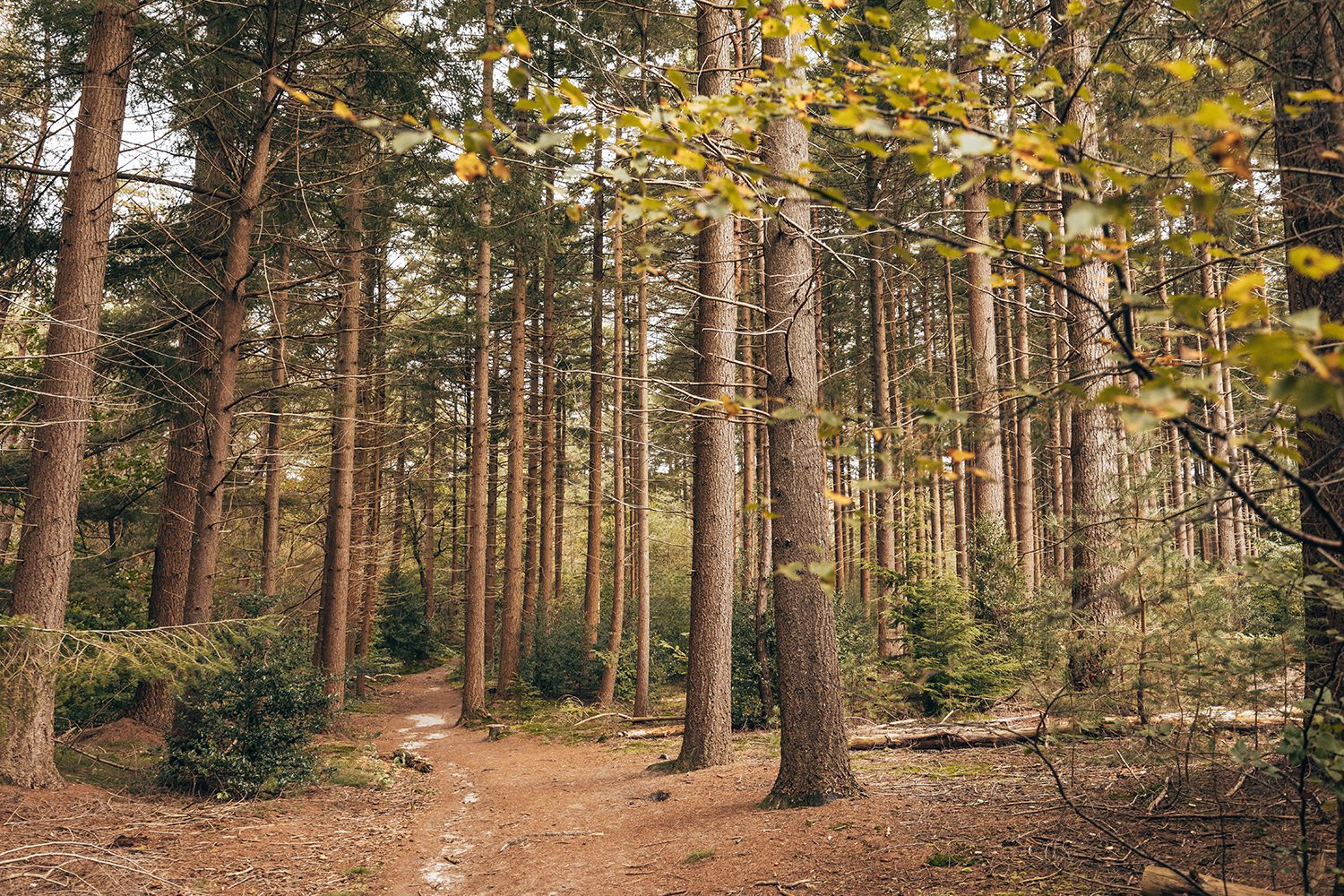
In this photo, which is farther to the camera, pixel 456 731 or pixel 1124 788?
pixel 456 731

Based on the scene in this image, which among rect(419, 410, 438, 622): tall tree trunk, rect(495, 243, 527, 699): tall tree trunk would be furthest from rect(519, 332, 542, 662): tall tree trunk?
rect(495, 243, 527, 699): tall tree trunk

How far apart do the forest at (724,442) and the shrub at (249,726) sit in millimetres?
51

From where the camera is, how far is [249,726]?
8.26 meters

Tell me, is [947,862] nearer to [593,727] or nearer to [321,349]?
[593,727]

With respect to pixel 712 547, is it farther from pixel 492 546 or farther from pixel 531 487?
pixel 492 546

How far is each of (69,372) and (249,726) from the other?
4216 mm

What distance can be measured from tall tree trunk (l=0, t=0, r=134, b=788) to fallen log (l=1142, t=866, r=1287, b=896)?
8.12 metres

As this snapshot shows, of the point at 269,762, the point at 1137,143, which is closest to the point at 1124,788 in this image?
the point at 1137,143

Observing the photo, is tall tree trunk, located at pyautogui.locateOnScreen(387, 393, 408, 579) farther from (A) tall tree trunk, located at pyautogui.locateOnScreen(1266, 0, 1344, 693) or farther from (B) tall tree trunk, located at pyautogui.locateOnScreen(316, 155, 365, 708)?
(A) tall tree trunk, located at pyautogui.locateOnScreen(1266, 0, 1344, 693)

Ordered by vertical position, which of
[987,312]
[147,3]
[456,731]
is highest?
[147,3]

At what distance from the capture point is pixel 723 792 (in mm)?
6941

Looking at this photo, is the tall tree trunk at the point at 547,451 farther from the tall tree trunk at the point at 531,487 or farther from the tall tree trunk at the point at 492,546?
the tall tree trunk at the point at 492,546

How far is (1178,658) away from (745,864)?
3033 millimetres

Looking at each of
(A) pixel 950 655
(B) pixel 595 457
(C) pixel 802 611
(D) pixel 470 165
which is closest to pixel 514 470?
(B) pixel 595 457
